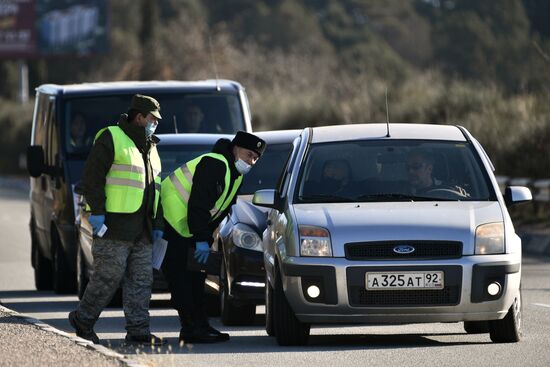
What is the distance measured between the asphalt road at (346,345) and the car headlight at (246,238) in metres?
0.63

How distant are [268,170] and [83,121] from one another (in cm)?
344

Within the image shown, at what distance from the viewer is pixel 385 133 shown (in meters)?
12.3

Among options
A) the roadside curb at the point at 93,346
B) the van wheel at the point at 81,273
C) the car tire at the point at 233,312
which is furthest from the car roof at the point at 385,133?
the van wheel at the point at 81,273

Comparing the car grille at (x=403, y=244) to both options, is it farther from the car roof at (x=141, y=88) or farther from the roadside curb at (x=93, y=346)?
the car roof at (x=141, y=88)

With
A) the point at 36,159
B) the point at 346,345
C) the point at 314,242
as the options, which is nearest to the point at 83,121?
the point at 36,159

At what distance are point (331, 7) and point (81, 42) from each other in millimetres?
28850

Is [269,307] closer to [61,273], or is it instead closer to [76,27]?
[61,273]

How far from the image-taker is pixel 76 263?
55.4 feet

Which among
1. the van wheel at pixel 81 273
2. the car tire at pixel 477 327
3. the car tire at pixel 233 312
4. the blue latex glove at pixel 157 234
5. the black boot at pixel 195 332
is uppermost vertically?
the blue latex glove at pixel 157 234

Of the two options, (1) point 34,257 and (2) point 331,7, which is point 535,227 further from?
(2) point 331,7

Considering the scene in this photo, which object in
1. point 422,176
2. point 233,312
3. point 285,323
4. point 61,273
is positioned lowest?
point 61,273

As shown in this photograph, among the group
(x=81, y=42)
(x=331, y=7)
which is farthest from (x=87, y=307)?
(x=331, y=7)

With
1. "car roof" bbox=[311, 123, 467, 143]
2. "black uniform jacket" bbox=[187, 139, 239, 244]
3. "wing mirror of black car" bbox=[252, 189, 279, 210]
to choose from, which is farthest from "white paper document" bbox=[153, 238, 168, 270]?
"car roof" bbox=[311, 123, 467, 143]

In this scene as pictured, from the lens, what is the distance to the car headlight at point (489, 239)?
11.0 m
